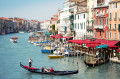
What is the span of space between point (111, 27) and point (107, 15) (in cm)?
235

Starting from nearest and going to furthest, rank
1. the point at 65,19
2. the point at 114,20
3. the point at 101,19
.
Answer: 1. the point at 114,20
2. the point at 101,19
3. the point at 65,19

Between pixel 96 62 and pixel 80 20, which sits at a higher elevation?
pixel 80 20

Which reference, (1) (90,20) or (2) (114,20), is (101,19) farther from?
(1) (90,20)

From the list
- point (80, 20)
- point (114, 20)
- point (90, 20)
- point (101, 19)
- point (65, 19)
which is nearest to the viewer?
point (114, 20)

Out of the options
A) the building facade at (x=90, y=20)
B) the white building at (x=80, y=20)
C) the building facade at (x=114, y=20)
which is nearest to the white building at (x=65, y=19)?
the white building at (x=80, y=20)

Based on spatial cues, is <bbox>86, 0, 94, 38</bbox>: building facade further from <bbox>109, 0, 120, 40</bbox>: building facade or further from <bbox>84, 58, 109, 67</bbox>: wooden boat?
<bbox>84, 58, 109, 67</bbox>: wooden boat

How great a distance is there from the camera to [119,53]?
35.6m

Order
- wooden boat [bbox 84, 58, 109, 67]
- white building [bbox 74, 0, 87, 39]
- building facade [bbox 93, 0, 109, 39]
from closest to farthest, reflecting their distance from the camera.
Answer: wooden boat [bbox 84, 58, 109, 67] → building facade [bbox 93, 0, 109, 39] → white building [bbox 74, 0, 87, 39]

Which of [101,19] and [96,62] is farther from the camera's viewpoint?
[101,19]

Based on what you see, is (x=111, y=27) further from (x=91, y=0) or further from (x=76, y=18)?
(x=76, y=18)

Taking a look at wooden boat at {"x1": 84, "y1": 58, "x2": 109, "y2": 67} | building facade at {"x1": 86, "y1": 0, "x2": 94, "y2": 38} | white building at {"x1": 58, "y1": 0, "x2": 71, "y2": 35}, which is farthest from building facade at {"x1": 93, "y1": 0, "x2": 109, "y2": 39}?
white building at {"x1": 58, "y1": 0, "x2": 71, "y2": 35}

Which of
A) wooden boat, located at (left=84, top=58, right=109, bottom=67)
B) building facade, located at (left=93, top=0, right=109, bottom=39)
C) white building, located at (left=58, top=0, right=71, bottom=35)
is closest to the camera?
wooden boat, located at (left=84, top=58, right=109, bottom=67)

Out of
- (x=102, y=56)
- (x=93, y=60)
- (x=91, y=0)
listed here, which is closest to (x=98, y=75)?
(x=93, y=60)

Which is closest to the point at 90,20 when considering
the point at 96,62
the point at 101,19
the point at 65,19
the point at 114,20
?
the point at 101,19
